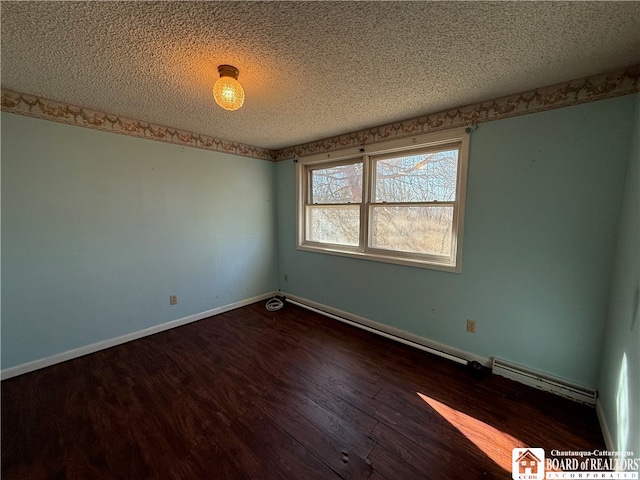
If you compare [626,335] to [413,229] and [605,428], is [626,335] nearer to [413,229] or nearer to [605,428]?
[605,428]

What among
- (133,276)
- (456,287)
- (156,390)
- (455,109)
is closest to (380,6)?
(455,109)

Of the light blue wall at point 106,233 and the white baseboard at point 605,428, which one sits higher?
the light blue wall at point 106,233

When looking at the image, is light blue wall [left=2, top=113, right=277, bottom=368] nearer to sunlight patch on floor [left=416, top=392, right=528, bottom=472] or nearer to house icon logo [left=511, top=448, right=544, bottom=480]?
sunlight patch on floor [left=416, top=392, right=528, bottom=472]

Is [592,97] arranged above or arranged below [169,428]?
above

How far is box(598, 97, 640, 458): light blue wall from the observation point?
1.19 m

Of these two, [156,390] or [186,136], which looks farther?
[186,136]

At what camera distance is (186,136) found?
114 inches

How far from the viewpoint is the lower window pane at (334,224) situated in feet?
10.5

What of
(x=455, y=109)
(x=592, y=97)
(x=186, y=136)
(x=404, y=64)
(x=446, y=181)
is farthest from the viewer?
(x=186, y=136)

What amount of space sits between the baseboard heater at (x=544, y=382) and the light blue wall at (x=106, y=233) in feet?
10.4

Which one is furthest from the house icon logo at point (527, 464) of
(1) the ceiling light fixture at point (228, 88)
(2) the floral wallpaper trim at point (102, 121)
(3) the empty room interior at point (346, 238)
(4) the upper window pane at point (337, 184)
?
(2) the floral wallpaper trim at point (102, 121)

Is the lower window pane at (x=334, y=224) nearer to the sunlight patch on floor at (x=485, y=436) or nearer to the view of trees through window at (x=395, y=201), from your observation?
the view of trees through window at (x=395, y=201)

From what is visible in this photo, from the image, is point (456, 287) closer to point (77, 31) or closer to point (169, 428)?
point (169, 428)

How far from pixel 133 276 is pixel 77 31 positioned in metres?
2.17
